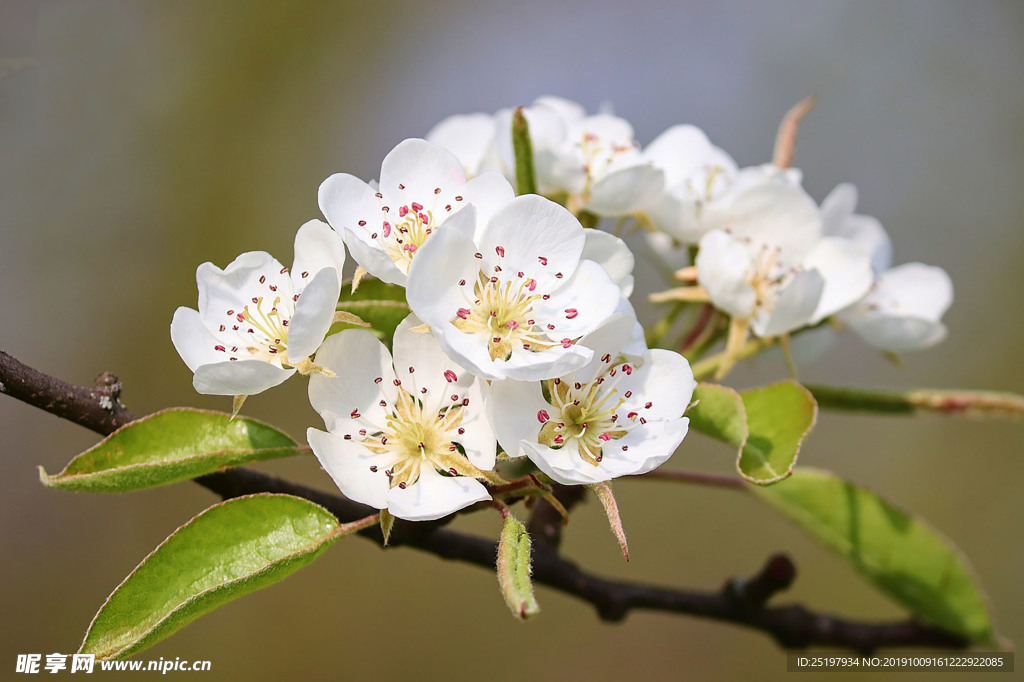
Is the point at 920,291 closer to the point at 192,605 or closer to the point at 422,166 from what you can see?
the point at 422,166

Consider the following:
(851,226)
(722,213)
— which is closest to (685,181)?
(722,213)

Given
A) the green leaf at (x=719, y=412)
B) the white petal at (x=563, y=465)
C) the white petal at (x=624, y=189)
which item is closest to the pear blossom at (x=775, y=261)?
the white petal at (x=624, y=189)

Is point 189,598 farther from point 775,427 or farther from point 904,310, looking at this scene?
point 904,310

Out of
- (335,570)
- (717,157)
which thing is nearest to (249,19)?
(335,570)

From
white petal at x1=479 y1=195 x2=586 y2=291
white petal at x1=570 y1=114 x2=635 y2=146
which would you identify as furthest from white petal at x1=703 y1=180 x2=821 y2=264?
white petal at x1=479 y1=195 x2=586 y2=291

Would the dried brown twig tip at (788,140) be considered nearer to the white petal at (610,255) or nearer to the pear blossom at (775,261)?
the pear blossom at (775,261)

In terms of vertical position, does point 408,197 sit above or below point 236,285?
above
